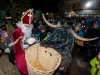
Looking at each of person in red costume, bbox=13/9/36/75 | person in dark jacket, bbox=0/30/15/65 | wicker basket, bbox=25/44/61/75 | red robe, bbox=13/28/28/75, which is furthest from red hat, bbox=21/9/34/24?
person in dark jacket, bbox=0/30/15/65

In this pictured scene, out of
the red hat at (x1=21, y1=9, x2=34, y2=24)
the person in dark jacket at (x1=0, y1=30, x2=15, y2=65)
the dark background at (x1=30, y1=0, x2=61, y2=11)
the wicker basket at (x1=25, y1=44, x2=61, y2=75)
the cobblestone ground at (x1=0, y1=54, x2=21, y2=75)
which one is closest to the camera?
the wicker basket at (x1=25, y1=44, x2=61, y2=75)

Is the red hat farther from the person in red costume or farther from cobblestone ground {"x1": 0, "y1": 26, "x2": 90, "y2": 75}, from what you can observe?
cobblestone ground {"x1": 0, "y1": 26, "x2": 90, "y2": 75}

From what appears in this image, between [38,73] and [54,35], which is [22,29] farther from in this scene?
[38,73]

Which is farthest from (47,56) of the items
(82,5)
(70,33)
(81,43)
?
(82,5)

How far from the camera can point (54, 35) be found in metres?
3.20

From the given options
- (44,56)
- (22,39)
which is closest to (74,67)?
(44,56)

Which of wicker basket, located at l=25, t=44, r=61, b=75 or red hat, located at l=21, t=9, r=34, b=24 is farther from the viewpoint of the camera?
red hat, located at l=21, t=9, r=34, b=24

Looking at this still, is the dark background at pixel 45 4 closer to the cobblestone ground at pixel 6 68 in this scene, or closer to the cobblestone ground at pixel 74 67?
the cobblestone ground at pixel 74 67

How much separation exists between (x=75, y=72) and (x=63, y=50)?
1.35m

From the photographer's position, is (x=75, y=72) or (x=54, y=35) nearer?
(x=54, y=35)

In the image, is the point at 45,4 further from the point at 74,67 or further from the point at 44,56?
the point at 44,56

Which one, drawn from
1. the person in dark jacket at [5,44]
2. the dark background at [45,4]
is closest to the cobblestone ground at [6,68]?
the person in dark jacket at [5,44]

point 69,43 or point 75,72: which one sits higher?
point 69,43

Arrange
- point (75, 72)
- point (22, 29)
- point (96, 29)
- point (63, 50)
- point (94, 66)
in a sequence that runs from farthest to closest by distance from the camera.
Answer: point (96, 29), point (75, 72), point (94, 66), point (22, 29), point (63, 50)
